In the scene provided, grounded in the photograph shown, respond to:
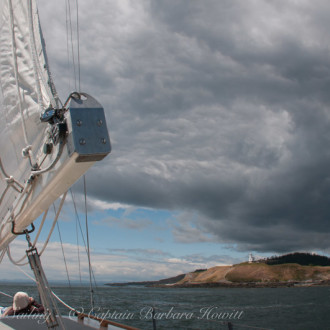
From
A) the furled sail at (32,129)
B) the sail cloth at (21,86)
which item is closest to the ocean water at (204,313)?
the furled sail at (32,129)

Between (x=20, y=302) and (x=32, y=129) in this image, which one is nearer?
(x=32, y=129)

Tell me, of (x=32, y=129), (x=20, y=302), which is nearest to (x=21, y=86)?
(x=32, y=129)

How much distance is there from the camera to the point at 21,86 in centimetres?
286

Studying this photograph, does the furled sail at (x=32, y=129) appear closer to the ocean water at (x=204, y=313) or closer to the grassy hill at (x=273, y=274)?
the ocean water at (x=204, y=313)

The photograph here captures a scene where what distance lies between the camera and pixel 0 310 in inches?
270

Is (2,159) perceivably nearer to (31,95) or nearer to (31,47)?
(31,95)

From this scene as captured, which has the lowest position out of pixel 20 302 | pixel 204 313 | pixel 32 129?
pixel 204 313

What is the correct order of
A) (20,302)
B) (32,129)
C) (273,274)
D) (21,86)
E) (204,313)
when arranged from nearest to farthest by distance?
(32,129) < (21,86) < (20,302) < (204,313) < (273,274)

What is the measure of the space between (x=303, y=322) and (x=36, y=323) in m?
26.6

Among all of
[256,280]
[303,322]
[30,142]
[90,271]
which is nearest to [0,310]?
[90,271]

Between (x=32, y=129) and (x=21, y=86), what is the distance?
387 mm

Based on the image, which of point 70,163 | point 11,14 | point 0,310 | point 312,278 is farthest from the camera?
point 312,278

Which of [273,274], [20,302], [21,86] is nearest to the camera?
[21,86]

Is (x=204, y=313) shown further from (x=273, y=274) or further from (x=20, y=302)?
(x=273, y=274)
